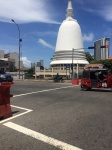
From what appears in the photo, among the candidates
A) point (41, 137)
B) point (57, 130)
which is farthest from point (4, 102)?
point (41, 137)

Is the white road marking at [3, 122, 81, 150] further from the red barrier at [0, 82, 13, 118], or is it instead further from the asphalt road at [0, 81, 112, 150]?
the red barrier at [0, 82, 13, 118]

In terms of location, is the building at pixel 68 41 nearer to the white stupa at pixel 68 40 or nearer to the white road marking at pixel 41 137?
the white stupa at pixel 68 40

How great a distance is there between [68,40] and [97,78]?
276 feet

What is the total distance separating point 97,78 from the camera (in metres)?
23.0

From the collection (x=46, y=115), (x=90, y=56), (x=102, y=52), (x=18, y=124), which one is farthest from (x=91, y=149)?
(x=102, y=52)

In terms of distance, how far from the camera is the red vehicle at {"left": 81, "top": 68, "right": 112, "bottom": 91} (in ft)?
74.0

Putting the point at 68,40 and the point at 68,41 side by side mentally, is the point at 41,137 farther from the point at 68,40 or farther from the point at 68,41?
the point at 68,40

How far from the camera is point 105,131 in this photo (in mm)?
7414

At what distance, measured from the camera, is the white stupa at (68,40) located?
103194mm

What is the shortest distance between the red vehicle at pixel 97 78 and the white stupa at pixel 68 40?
78547mm

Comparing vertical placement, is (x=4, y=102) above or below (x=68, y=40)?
below

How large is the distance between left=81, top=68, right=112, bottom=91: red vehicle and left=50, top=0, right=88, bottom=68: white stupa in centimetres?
7855

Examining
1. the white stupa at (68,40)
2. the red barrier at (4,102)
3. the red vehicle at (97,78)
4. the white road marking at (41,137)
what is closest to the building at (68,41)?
the white stupa at (68,40)

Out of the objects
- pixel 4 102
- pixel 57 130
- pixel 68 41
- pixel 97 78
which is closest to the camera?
pixel 57 130
